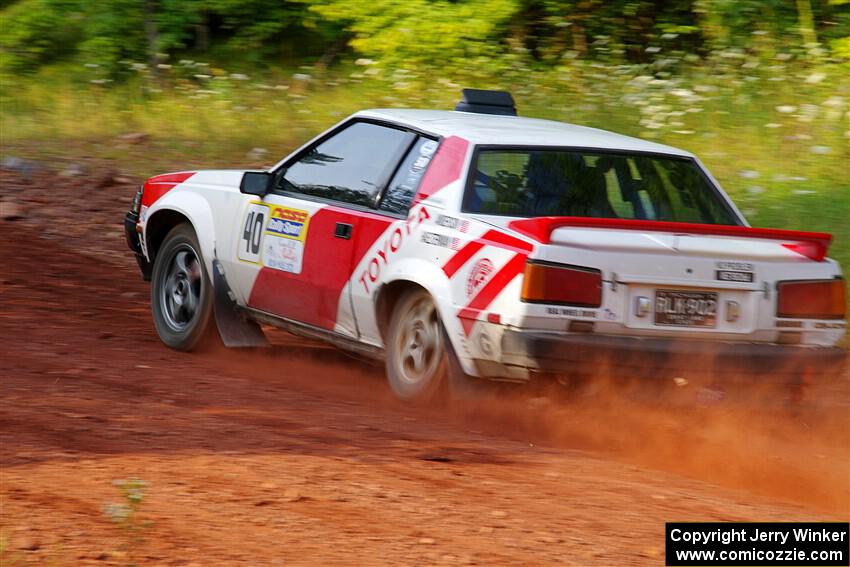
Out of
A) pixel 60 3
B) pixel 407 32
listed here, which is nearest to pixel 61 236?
pixel 407 32

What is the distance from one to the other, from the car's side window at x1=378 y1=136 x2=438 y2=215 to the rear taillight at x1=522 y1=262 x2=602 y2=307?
1.06 metres

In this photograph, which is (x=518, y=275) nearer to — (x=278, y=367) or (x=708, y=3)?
(x=278, y=367)

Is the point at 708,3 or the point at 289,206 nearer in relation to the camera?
the point at 289,206

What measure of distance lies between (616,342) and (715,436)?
2.57 ft

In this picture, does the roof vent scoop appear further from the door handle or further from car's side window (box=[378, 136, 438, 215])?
the door handle

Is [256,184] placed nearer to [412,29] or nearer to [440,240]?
[440,240]

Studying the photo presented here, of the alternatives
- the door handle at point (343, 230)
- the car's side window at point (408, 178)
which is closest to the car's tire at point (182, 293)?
the door handle at point (343, 230)

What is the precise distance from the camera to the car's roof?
20.3 ft

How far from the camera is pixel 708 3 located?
607 inches

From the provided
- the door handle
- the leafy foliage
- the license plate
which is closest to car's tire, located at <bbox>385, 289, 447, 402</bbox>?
the door handle

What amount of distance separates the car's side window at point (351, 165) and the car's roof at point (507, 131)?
10cm

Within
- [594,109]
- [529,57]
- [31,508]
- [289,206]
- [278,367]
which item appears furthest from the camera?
[529,57]

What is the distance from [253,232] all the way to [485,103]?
5.28 feet

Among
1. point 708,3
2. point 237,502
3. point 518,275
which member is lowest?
point 237,502
